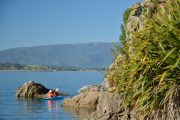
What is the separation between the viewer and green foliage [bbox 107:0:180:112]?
1234 cm

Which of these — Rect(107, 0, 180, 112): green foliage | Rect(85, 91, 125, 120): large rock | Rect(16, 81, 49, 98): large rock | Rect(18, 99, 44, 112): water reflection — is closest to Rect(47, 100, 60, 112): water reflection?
Rect(18, 99, 44, 112): water reflection

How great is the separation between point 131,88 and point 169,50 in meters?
1.63

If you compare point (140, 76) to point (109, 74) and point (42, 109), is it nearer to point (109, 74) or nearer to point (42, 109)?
point (109, 74)

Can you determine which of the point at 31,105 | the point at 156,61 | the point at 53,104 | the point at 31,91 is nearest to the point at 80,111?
the point at 31,105

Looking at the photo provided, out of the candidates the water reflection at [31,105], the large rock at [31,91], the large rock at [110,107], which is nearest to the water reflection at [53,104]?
the water reflection at [31,105]

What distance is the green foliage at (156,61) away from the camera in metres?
12.3

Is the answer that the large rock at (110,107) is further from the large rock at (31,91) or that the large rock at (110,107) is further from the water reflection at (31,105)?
the large rock at (31,91)

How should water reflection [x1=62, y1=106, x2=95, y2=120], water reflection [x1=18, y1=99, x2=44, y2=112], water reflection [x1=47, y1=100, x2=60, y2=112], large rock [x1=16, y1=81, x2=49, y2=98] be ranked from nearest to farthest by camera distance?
water reflection [x1=62, y1=106, x2=95, y2=120] → water reflection [x1=18, y1=99, x2=44, y2=112] → water reflection [x1=47, y1=100, x2=60, y2=112] → large rock [x1=16, y1=81, x2=49, y2=98]

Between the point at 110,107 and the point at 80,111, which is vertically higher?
the point at 110,107

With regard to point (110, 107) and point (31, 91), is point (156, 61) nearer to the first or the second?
point (110, 107)

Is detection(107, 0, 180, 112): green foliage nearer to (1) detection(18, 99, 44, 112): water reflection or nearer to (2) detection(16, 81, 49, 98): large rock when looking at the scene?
(1) detection(18, 99, 44, 112): water reflection

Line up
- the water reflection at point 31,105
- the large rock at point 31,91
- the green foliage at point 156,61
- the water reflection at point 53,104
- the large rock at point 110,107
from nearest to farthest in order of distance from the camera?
the green foliage at point 156,61 < the large rock at point 110,107 < the water reflection at point 31,105 < the water reflection at point 53,104 < the large rock at point 31,91

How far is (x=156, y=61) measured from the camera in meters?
12.5

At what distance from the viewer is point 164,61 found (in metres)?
12.5
